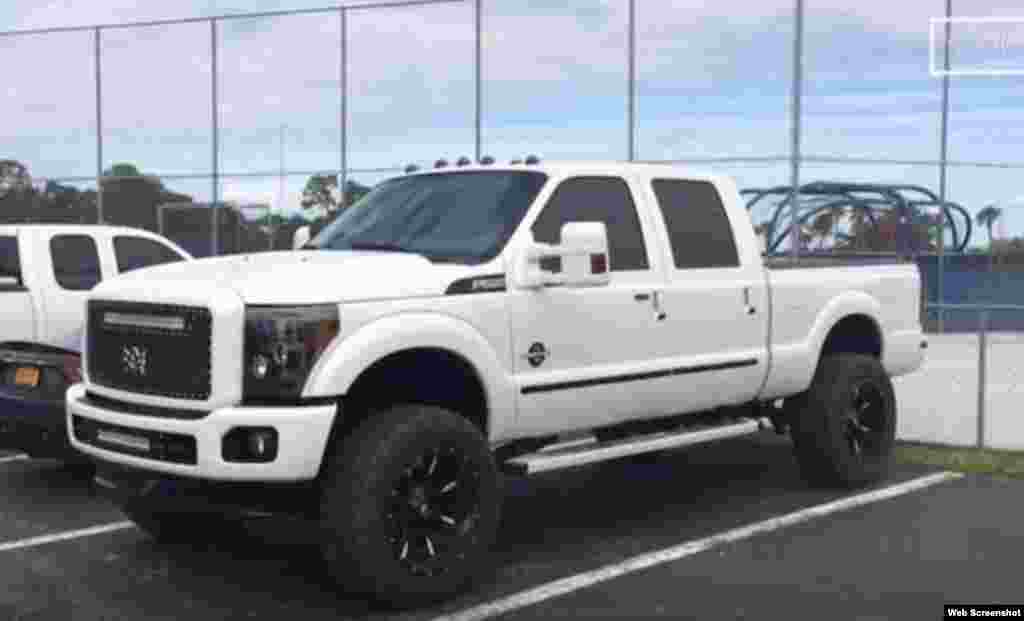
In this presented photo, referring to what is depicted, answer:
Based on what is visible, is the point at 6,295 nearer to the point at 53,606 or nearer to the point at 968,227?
the point at 53,606

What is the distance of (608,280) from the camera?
611cm

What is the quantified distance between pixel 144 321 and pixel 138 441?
0.53m

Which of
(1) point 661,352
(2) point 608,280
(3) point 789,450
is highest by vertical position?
(2) point 608,280

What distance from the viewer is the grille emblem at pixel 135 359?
17.8ft

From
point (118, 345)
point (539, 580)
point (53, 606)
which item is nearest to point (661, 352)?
point (539, 580)

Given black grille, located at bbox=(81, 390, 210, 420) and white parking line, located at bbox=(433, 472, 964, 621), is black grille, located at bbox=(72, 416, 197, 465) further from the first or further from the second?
white parking line, located at bbox=(433, 472, 964, 621)

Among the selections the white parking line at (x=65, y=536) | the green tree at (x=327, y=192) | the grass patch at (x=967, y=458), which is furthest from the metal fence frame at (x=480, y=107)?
the white parking line at (x=65, y=536)

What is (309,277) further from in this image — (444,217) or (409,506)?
(444,217)

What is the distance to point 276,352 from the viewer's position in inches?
199

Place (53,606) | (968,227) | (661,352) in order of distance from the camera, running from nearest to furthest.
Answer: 1. (53,606)
2. (661,352)
3. (968,227)

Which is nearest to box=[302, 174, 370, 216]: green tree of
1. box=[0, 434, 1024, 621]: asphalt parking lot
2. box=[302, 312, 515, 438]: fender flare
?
box=[0, 434, 1024, 621]: asphalt parking lot

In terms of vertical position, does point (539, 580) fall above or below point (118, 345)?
below

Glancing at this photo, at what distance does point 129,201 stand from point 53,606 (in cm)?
1862

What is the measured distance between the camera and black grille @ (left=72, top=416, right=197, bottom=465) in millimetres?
5152
